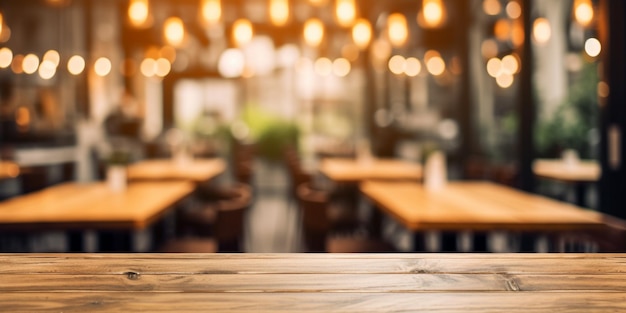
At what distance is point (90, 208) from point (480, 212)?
2.13 meters

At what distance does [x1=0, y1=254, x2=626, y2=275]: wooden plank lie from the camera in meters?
1.57

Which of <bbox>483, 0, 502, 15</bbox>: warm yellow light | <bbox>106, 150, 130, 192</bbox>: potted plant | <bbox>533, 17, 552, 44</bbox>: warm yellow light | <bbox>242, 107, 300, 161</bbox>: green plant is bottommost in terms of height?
<bbox>242, 107, 300, 161</bbox>: green plant

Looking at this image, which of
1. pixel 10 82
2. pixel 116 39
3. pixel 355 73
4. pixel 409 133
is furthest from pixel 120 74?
pixel 409 133

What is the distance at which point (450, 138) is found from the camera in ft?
43.7

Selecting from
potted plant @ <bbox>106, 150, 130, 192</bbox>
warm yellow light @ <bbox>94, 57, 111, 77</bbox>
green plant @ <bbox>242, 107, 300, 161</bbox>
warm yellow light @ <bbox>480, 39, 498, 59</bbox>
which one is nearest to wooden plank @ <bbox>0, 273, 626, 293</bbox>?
potted plant @ <bbox>106, 150, 130, 192</bbox>

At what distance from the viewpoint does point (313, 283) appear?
1477 mm

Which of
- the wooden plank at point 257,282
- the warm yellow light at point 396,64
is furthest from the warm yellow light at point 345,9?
the warm yellow light at point 396,64

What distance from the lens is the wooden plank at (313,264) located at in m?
1.57

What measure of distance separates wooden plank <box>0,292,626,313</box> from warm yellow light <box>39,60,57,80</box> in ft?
38.5

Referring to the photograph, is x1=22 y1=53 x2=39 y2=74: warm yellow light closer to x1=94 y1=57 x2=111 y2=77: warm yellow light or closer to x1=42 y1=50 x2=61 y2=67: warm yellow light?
x1=42 y1=50 x2=61 y2=67: warm yellow light

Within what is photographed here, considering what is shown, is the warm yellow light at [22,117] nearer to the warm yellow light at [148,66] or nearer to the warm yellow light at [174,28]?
the warm yellow light at [148,66]

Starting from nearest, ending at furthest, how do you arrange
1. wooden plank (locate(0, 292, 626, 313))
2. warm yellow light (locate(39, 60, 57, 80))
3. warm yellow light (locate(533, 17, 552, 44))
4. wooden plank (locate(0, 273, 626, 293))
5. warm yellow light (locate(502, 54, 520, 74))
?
wooden plank (locate(0, 292, 626, 313)) → wooden plank (locate(0, 273, 626, 293)) → warm yellow light (locate(533, 17, 552, 44)) → warm yellow light (locate(39, 60, 57, 80)) → warm yellow light (locate(502, 54, 520, 74))

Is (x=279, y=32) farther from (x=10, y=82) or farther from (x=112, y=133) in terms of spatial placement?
(x=10, y=82)

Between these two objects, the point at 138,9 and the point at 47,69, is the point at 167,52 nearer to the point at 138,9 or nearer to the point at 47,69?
the point at 47,69
